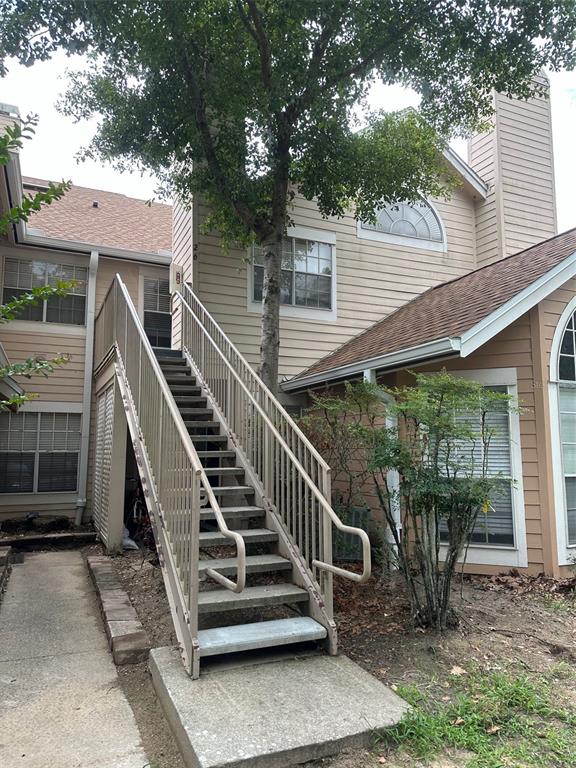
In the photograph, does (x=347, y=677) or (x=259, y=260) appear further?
(x=259, y=260)

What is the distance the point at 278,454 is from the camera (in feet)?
15.4

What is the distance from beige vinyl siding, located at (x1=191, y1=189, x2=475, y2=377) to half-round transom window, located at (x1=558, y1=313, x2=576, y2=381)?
3.73 metres

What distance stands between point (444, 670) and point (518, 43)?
6.79 metres

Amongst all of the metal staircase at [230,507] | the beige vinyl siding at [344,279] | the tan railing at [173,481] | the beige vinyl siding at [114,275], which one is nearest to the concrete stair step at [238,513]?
the metal staircase at [230,507]

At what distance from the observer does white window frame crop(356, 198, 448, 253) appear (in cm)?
954

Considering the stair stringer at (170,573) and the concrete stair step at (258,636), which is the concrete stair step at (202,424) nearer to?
the stair stringer at (170,573)

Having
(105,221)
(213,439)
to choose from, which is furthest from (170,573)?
(105,221)

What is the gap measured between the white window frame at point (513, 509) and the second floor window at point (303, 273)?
3.66m

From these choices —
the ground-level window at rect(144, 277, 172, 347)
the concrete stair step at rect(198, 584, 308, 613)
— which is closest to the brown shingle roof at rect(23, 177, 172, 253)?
the ground-level window at rect(144, 277, 172, 347)

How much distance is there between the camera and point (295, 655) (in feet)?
11.9

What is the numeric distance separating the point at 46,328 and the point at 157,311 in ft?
7.32

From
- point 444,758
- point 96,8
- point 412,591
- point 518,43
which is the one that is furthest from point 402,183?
point 444,758

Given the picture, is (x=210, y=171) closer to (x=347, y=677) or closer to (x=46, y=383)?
(x=46, y=383)

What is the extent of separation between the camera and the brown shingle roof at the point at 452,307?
19.7 ft
